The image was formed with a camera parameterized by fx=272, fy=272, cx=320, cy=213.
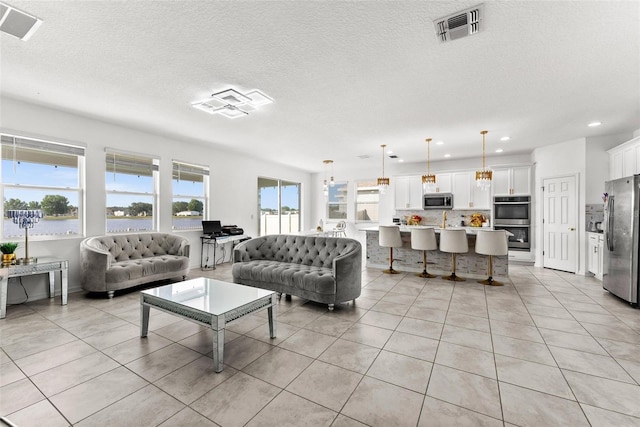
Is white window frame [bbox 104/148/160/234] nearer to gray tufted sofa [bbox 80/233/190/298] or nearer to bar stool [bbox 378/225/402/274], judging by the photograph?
gray tufted sofa [bbox 80/233/190/298]

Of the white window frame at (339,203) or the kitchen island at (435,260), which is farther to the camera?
the white window frame at (339,203)

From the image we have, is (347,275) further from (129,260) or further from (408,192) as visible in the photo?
(408,192)

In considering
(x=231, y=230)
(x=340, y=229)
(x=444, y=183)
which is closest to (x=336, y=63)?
(x=231, y=230)

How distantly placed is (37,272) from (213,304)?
9.30ft

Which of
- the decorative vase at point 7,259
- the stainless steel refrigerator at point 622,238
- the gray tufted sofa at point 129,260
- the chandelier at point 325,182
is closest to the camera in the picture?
the decorative vase at point 7,259

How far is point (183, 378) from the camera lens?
6.84 feet

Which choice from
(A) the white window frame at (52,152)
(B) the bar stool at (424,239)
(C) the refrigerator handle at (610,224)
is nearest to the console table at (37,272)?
(A) the white window frame at (52,152)

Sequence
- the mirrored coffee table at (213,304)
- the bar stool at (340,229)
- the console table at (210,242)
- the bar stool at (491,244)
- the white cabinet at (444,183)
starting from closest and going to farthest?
1. the mirrored coffee table at (213,304)
2. the bar stool at (491,244)
3. the console table at (210,242)
4. the white cabinet at (444,183)
5. the bar stool at (340,229)

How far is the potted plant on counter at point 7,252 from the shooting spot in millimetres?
3369

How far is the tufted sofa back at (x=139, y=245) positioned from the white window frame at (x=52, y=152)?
437 mm

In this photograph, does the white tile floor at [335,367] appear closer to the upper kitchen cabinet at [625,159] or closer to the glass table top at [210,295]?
the glass table top at [210,295]

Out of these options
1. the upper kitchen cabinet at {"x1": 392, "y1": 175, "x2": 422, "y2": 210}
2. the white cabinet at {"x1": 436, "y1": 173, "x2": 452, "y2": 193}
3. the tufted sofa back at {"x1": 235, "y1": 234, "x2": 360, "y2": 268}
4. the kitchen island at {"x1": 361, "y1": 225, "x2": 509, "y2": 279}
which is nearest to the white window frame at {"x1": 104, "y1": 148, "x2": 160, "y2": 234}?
the tufted sofa back at {"x1": 235, "y1": 234, "x2": 360, "y2": 268}

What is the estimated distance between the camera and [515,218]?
6.71 meters

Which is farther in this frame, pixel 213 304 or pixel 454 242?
pixel 454 242
